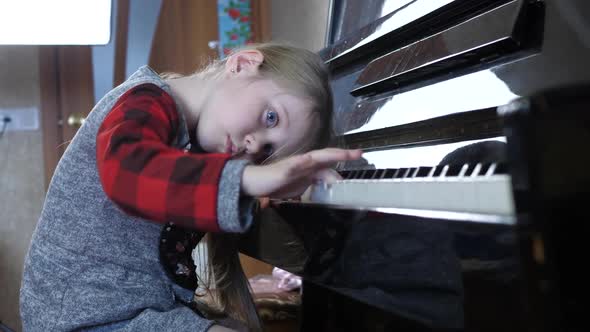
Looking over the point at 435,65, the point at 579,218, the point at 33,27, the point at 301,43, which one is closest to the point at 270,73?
the point at 435,65

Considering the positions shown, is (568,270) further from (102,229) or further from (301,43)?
(301,43)

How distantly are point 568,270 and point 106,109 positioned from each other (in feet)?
2.22

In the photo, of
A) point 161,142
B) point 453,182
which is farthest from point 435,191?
point 161,142

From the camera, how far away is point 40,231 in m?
1.01

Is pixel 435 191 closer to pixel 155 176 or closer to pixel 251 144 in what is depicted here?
pixel 155 176

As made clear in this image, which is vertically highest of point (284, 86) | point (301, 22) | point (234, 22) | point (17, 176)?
point (234, 22)

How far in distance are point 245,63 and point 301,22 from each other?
1816 mm

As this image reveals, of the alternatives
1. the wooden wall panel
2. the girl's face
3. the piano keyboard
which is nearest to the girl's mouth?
the girl's face

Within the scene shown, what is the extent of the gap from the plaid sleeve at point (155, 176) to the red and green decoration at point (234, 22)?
2.62 metres

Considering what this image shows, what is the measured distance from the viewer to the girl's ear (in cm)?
104

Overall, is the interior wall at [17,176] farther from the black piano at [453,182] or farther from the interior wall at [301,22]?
the black piano at [453,182]

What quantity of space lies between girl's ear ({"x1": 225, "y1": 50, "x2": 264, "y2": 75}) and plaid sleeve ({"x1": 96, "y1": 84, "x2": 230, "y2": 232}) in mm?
278

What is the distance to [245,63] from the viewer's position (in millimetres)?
1050

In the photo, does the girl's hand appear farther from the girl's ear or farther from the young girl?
the girl's ear
